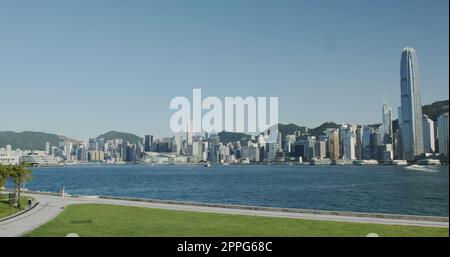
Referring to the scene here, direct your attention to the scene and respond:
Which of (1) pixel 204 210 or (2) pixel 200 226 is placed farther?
(1) pixel 204 210

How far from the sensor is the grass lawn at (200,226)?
19891 mm

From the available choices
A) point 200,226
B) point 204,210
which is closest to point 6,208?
point 204,210

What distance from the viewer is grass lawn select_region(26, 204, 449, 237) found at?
65.3 ft

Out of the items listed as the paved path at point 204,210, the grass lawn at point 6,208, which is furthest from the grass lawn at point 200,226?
the grass lawn at point 6,208

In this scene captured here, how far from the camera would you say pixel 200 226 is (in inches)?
862

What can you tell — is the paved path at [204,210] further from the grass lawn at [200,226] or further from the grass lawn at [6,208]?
the grass lawn at [6,208]

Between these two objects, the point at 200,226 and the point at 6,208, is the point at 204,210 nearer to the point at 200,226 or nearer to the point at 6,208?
the point at 200,226

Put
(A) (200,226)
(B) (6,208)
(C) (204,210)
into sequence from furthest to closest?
1. (B) (6,208)
2. (C) (204,210)
3. (A) (200,226)

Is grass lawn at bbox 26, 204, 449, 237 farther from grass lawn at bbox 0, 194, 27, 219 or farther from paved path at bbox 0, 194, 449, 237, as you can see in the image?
grass lawn at bbox 0, 194, 27, 219

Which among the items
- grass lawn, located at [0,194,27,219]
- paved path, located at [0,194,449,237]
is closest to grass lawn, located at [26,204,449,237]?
paved path, located at [0,194,449,237]

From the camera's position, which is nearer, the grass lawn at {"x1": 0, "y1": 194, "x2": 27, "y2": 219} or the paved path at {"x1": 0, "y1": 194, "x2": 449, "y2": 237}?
the paved path at {"x1": 0, "y1": 194, "x2": 449, "y2": 237}
